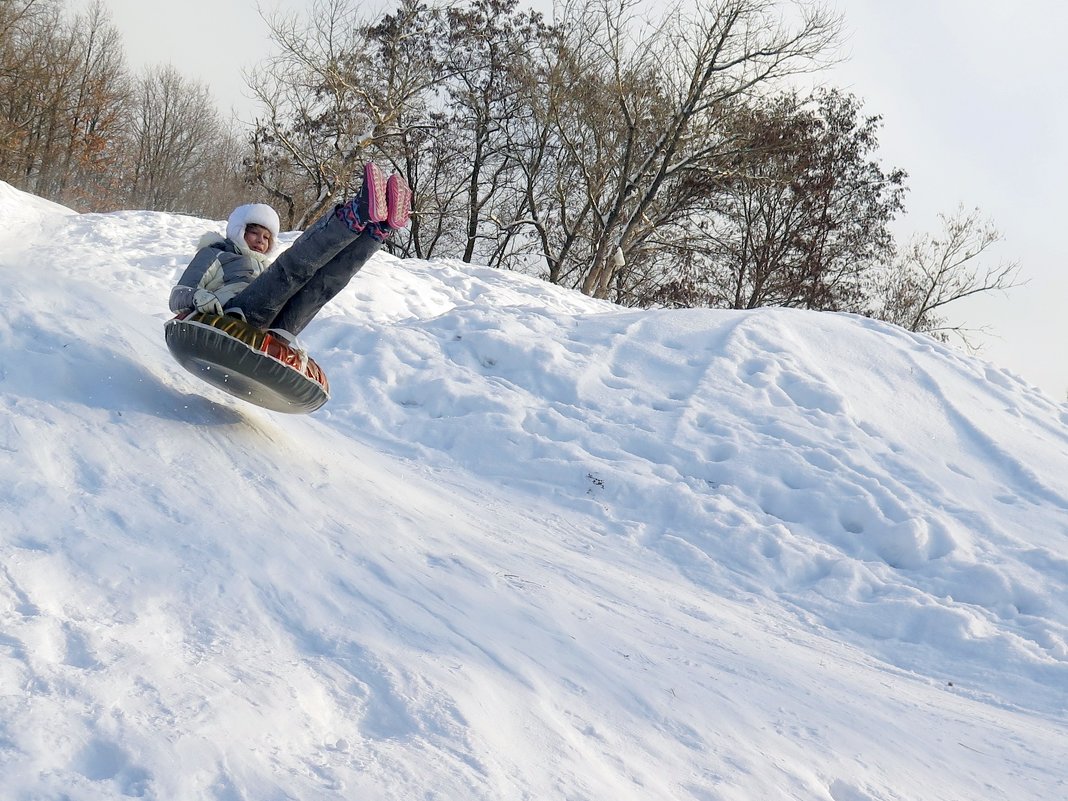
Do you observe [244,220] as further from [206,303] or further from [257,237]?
[206,303]

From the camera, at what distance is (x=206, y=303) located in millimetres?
3814

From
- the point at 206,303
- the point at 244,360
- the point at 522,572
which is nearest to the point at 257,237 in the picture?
the point at 206,303

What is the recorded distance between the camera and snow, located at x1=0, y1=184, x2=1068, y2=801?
197 centimetres

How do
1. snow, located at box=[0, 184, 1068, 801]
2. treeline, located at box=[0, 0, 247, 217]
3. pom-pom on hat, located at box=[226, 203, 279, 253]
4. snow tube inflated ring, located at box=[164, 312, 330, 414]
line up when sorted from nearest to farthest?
snow, located at box=[0, 184, 1068, 801]
snow tube inflated ring, located at box=[164, 312, 330, 414]
pom-pom on hat, located at box=[226, 203, 279, 253]
treeline, located at box=[0, 0, 247, 217]

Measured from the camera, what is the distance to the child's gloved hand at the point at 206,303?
3.81m

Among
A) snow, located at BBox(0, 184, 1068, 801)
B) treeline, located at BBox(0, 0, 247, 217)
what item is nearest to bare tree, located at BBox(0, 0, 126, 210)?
treeline, located at BBox(0, 0, 247, 217)

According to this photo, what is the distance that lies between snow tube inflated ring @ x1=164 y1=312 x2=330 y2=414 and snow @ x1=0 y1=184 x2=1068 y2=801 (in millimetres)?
184

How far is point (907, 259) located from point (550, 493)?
22.6 metres

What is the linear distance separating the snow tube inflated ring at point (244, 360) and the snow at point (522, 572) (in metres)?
0.18

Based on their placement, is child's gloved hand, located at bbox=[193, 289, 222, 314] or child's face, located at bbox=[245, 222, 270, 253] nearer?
child's gloved hand, located at bbox=[193, 289, 222, 314]

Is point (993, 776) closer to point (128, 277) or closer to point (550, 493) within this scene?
point (550, 493)

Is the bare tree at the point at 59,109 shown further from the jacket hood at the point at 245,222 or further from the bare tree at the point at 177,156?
the jacket hood at the point at 245,222

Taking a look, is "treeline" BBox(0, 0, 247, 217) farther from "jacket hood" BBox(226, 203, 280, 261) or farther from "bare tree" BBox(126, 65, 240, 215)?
"jacket hood" BBox(226, 203, 280, 261)

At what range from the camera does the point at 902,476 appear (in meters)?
5.82
